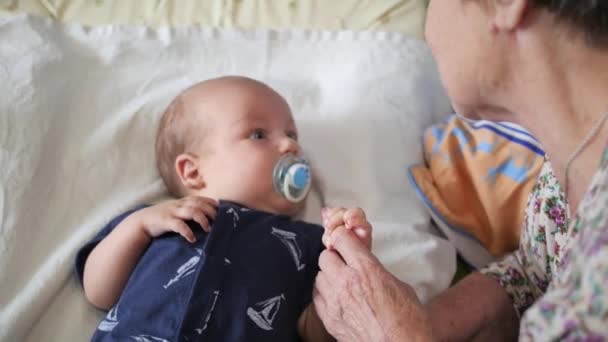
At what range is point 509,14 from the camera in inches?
27.0

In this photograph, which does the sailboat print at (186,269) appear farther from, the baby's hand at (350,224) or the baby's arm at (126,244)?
the baby's hand at (350,224)

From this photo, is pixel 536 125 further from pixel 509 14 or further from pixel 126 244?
pixel 126 244

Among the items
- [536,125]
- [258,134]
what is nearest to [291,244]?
[258,134]

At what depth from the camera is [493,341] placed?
1.06 meters

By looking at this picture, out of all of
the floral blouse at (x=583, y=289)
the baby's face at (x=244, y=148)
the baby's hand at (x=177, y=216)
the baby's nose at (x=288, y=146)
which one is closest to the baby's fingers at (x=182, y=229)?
the baby's hand at (x=177, y=216)

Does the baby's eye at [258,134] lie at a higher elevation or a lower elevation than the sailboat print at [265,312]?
higher

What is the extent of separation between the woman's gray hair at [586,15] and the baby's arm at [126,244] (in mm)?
594

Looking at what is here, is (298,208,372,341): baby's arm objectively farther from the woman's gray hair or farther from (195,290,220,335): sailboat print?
the woman's gray hair

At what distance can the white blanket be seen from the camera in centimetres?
100

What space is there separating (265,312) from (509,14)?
0.57 meters

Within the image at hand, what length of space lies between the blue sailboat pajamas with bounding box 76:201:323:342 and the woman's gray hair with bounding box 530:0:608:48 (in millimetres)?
561

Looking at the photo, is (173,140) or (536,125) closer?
(536,125)

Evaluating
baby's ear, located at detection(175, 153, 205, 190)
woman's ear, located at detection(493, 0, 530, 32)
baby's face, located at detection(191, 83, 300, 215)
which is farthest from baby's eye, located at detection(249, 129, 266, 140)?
woman's ear, located at detection(493, 0, 530, 32)

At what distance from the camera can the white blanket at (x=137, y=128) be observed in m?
1.00
